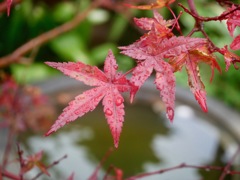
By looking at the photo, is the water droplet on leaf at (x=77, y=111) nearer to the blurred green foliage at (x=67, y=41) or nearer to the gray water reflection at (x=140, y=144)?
the gray water reflection at (x=140, y=144)

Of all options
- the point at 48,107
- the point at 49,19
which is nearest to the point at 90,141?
the point at 48,107

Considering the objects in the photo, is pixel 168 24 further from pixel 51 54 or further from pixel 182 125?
pixel 51 54

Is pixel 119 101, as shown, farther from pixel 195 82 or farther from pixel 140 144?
pixel 140 144

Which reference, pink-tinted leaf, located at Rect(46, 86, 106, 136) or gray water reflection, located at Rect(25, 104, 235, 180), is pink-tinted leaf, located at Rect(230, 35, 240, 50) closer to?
pink-tinted leaf, located at Rect(46, 86, 106, 136)

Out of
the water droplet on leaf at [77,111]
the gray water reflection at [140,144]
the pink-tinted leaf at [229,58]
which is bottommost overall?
the gray water reflection at [140,144]

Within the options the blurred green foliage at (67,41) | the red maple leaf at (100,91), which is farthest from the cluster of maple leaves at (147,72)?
the blurred green foliage at (67,41)

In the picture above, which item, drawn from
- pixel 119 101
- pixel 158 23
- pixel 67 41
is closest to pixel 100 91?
pixel 119 101
